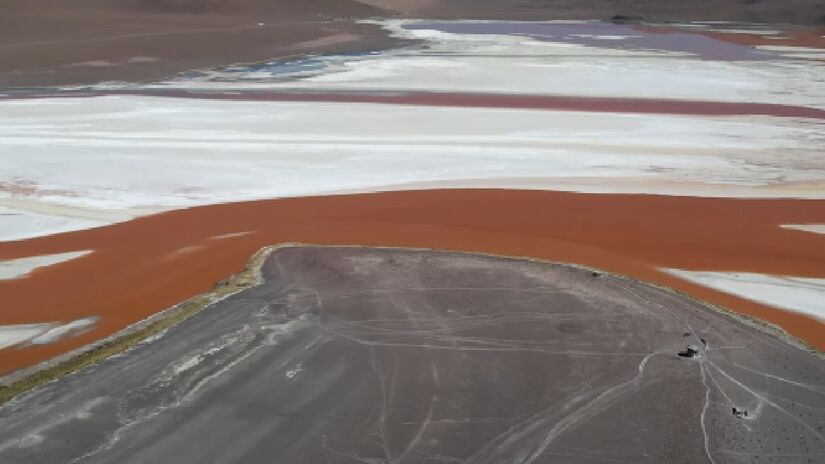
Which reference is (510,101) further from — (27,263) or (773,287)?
(27,263)

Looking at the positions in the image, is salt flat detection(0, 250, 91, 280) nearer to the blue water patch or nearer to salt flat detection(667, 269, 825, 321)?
salt flat detection(667, 269, 825, 321)

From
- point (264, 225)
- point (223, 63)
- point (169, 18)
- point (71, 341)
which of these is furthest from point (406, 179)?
point (169, 18)

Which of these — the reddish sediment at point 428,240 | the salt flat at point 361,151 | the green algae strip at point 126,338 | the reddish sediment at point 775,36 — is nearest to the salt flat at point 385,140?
the salt flat at point 361,151

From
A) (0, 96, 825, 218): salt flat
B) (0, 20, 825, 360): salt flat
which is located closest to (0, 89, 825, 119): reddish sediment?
(0, 20, 825, 360): salt flat

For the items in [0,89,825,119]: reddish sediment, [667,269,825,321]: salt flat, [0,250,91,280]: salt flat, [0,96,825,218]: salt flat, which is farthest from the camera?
[0,89,825,119]: reddish sediment

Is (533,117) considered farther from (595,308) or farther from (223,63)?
(223,63)

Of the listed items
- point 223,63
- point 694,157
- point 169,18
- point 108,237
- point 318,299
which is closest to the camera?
point 318,299
